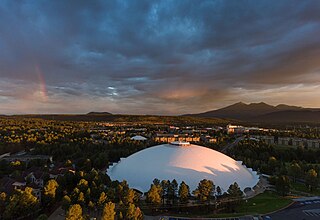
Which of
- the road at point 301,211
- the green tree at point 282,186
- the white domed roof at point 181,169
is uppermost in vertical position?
the white domed roof at point 181,169

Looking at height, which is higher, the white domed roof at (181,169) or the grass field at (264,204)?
the white domed roof at (181,169)

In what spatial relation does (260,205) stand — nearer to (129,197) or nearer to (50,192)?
(129,197)

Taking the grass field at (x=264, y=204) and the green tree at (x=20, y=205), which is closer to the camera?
the green tree at (x=20, y=205)

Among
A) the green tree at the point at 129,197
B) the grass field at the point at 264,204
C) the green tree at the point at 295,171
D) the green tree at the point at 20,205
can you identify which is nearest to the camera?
the green tree at the point at 20,205

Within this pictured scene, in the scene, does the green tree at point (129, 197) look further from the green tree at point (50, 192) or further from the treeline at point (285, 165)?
the treeline at point (285, 165)

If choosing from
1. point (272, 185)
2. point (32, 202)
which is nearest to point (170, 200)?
point (32, 202)

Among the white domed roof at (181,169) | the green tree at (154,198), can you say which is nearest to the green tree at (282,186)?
the white domed roof at (181,169)

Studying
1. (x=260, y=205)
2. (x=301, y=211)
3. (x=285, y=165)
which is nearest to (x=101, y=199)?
(x=260, y=205)

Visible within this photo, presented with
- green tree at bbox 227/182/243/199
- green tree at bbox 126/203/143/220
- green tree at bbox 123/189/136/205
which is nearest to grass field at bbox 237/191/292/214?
green tree at bbox 227/182/243/199

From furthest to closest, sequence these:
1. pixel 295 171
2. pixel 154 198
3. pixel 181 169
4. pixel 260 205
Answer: pixel 295 171 → pixel 181 169 → pixel 260 205 → pixel 154 198
